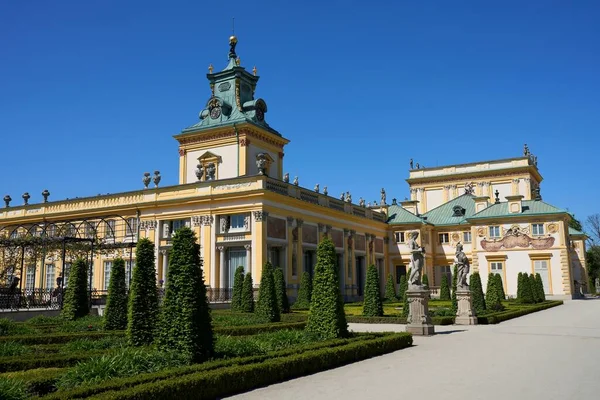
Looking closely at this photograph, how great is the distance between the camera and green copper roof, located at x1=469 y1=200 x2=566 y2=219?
4747 cm

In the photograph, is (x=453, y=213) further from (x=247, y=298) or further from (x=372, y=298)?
(x=247, y=298)

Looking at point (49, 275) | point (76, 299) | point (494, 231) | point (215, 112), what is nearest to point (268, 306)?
point (76, 299)

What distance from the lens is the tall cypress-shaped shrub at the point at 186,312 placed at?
10.6 m

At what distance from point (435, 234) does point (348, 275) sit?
1608 cm

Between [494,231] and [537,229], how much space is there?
142 inches

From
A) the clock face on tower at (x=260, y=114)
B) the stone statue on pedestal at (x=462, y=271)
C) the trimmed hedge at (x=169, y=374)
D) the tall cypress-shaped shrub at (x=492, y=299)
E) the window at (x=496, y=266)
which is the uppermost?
the clock face on tower at (x=260, y=114)

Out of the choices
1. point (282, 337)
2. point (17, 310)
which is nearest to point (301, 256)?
point (17, 310)

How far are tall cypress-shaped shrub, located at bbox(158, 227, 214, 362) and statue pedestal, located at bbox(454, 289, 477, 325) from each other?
15.9 metres

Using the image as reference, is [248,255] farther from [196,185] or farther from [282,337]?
[282,337]

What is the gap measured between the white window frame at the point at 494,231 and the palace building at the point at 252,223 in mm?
132

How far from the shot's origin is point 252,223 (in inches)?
1419

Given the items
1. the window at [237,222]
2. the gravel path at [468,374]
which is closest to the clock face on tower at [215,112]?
the window at [237,222]

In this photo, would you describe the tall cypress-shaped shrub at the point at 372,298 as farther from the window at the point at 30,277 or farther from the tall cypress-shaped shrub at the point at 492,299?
the window at the point at 30,277

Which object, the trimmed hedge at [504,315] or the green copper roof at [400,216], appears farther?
the green copper roof at [400,216]
